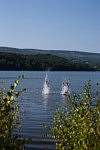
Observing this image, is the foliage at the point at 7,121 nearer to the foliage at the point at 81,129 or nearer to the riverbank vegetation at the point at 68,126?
the riverbank vegetation at the point at 68,126

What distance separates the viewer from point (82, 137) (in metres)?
8.27

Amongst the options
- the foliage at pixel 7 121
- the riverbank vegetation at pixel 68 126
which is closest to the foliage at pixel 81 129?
the riverbank vegetation at pixel 68 126

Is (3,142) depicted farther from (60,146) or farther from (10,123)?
(60,146)

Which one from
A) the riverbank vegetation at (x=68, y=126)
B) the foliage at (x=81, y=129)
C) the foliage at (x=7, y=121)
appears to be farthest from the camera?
the foliage at (x=81, y=129)

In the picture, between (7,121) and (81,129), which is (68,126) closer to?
(81,129)

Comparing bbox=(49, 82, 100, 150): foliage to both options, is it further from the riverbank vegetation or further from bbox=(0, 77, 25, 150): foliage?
bbox=(0, 77, 25, 150): foliage

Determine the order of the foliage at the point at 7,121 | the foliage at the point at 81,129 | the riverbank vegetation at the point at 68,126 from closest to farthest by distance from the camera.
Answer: the foliage at the point at 7,121
the riverbank vegetation at the point at 68,126
the foliage at the point at 81,129

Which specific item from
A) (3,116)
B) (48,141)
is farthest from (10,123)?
(48,141)

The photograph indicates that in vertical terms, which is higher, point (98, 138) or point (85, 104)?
point (85, 104)

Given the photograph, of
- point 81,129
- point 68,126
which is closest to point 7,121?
point 81,129

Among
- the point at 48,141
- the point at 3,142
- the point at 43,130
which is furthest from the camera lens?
the point at 43,130

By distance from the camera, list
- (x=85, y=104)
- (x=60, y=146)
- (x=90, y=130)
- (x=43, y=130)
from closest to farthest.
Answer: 1. (x=90, y=130)
2. (x=60, y=146)
3. (x=85, y=104)
4. (x=43, y=130)

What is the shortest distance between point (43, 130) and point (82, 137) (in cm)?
2451

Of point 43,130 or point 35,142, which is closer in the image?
point 35,142
